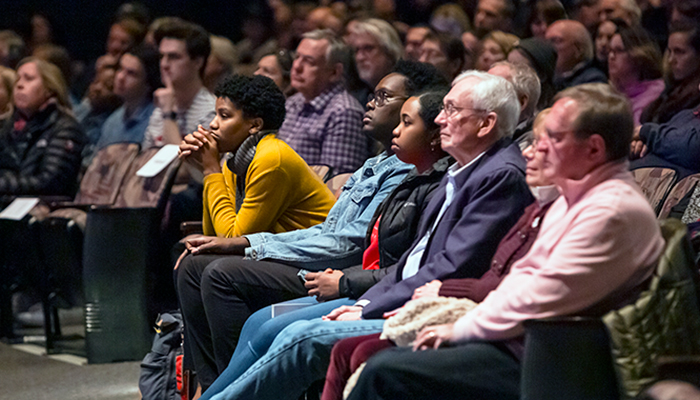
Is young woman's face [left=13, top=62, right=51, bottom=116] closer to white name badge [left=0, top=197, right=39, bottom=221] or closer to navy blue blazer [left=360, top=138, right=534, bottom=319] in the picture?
white name badge [left=0, top=197, right=39, bottom=221]

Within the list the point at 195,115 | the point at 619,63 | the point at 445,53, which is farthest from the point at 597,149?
the point at 195,115

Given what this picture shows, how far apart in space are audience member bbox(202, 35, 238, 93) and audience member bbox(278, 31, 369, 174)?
1284mm

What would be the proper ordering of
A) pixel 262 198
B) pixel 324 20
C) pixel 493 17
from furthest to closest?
pixel 324 20
pixel 493 17
pixel 262 198

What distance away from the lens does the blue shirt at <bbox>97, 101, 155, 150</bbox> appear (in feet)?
19.1

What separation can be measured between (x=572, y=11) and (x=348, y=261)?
3.17 m

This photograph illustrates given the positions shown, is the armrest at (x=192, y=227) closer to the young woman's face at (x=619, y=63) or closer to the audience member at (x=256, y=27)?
the young woman's face at (x=619, y=63)

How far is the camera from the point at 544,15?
211 inches

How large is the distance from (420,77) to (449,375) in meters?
1.53

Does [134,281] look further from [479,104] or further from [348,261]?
[479,104]

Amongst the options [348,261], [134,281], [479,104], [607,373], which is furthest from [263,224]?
[607,373]

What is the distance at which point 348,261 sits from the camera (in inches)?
122

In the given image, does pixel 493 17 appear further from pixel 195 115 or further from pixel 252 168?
pixel 252 168

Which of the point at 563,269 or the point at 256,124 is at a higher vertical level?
the point at 563,269

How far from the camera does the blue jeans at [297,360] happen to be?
2.30 metres
